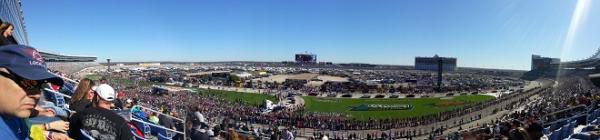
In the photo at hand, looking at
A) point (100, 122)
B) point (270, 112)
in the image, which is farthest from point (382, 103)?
point (100, 122)

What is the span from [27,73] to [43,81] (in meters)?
0.13

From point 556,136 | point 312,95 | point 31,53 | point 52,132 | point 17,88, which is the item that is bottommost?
point 312,95

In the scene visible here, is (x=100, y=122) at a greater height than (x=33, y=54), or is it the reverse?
(x=33, y=54)

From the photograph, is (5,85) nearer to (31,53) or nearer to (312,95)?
(31,53)

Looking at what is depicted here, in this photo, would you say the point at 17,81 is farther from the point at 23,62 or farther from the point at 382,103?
the point at 382,103

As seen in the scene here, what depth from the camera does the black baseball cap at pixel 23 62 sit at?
1.90 meters

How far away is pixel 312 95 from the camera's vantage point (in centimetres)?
6506

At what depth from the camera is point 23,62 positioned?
1.95m

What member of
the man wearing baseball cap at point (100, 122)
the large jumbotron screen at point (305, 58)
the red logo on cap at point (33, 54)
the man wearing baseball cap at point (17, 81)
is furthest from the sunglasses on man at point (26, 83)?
the large jumbotron screen at point (305, 58)

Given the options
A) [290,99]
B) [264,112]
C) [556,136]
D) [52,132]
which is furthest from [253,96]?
[52,132]

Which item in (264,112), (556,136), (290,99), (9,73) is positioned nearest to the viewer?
(9,73)

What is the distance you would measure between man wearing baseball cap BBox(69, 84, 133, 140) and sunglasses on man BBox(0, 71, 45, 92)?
1.48 m

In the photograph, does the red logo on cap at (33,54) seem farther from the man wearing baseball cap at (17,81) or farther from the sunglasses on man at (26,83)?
the sunglasses on man at (26,83)

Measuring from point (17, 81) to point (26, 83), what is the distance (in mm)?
36
